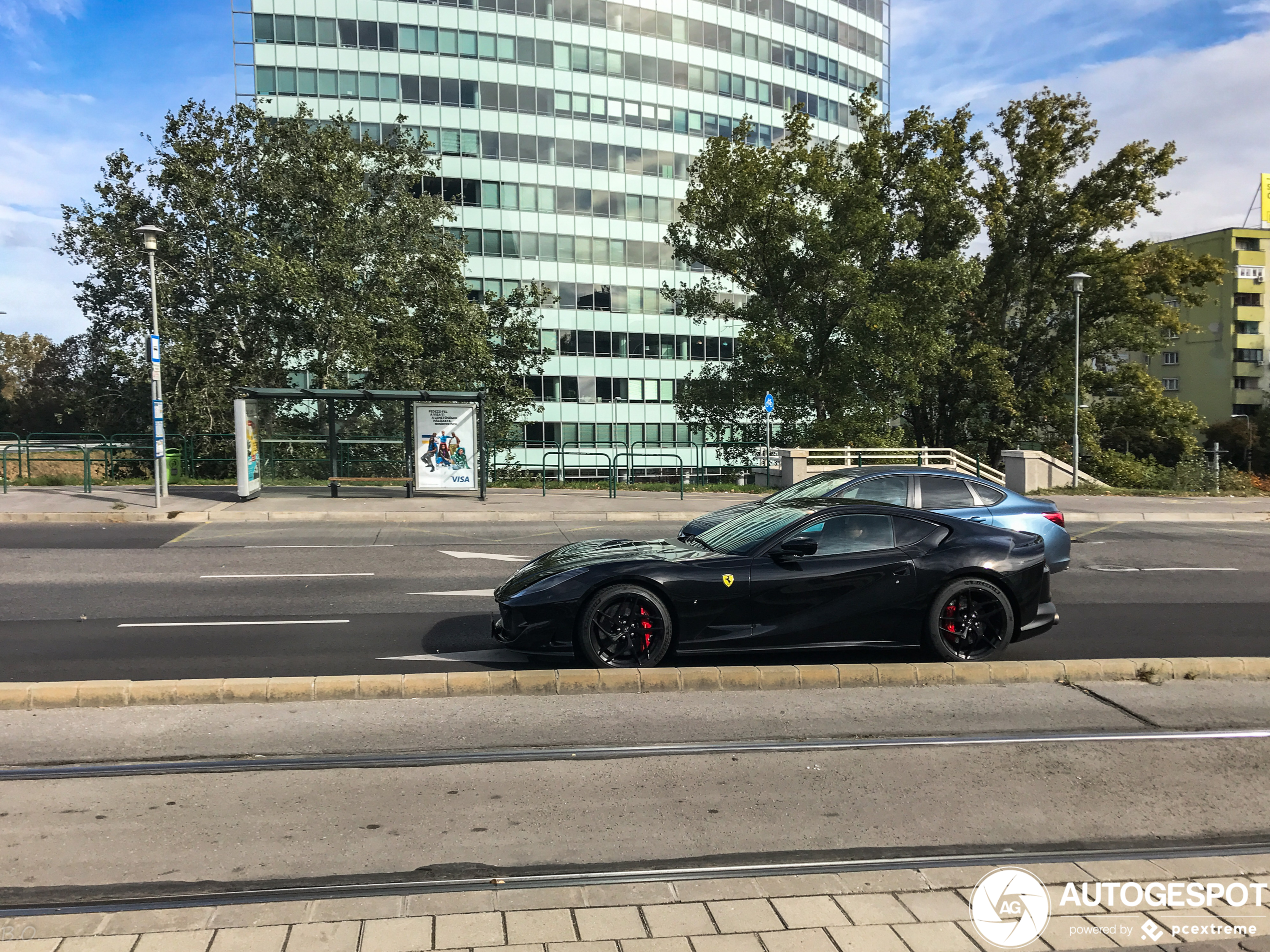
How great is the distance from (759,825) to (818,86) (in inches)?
2789

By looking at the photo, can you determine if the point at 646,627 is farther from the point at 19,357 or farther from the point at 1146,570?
the point at 19,357

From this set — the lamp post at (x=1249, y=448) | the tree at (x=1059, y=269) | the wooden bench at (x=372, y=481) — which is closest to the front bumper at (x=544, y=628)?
the wooden bench at (x=372, y=481)

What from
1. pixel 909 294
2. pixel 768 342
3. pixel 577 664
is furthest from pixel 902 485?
pixel 909 294

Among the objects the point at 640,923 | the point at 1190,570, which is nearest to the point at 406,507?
the point at 1190,570

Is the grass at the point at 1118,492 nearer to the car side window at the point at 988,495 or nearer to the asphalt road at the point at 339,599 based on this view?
the asphalt road at the point at 339,599

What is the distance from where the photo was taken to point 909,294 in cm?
2820

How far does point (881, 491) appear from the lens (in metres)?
9.61

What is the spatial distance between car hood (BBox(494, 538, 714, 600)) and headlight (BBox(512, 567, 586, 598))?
4 cm

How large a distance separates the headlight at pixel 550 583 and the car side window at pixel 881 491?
4.14 meters

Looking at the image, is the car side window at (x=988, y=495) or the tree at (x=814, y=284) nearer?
the car side window at (x=988, y=495)

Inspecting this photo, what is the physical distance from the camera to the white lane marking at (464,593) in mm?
9727

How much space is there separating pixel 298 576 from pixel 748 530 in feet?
21.5

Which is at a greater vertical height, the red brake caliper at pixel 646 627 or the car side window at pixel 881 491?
the car side window at pixel 881 491

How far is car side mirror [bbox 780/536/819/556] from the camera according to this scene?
6.58 metres
